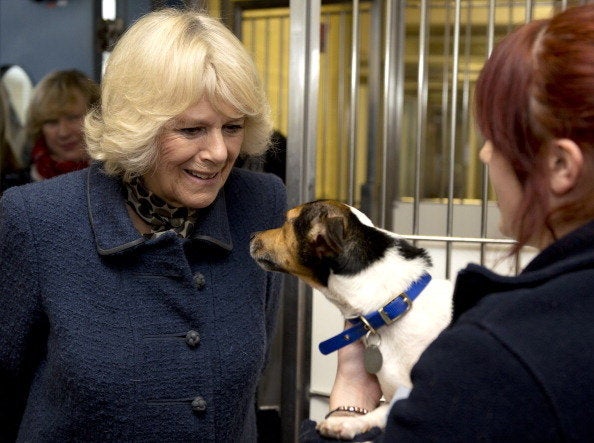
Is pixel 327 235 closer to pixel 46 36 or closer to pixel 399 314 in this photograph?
pixel 399 314

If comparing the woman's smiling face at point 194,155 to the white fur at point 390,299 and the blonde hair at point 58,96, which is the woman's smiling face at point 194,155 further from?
the blonde hair at point 58,96

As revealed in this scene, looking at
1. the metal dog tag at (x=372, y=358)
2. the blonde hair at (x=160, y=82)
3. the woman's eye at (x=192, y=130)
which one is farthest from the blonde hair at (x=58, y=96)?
the metal dog tag at (x=372, y=358)

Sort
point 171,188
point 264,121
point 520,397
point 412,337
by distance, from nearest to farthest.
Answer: point 520,397 → point 412,337 → point 171,188 → point 264,121

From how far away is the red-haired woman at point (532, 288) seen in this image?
619mm

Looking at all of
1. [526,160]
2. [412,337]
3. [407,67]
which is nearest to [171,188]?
[412,337]

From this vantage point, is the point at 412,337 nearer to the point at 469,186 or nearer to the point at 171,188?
the point at 171,188

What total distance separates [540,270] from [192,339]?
0.75 metres

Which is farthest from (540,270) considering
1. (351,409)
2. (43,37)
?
(43,37)

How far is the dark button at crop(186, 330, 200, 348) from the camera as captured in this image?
1287mm

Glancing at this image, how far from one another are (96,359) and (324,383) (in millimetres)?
947

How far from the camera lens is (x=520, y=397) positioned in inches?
24.4

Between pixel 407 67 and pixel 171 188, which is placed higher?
pixel 407 67

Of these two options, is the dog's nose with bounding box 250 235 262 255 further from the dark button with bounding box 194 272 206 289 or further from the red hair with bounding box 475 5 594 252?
the red hair with bounding box 475 5 594 252

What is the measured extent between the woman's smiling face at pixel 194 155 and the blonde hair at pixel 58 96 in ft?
3.78
